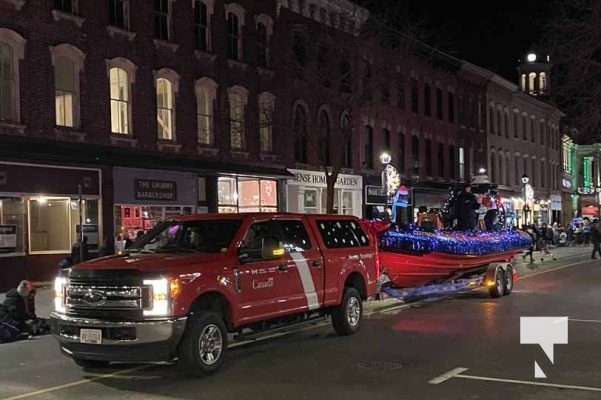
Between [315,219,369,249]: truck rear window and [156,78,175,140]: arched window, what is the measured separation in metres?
12.6

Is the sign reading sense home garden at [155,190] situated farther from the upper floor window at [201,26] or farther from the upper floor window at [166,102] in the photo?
the upper floor window at [201,26]

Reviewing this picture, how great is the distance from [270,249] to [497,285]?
8.71 meters

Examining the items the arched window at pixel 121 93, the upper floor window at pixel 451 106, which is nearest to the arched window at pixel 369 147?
the upper floor window at pixel 451 106

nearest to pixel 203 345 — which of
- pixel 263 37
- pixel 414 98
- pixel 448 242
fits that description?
pixel 448 242

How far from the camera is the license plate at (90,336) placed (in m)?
8.06

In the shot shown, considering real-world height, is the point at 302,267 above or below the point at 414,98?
below

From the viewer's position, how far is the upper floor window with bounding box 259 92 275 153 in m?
27.4

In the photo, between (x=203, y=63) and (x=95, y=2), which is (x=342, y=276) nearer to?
(x=95, y=2)

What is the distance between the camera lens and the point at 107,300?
26.8 ft

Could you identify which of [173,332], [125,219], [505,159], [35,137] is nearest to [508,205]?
[505,159]

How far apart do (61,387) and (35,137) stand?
40.3ft

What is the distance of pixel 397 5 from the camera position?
28234 millimetres

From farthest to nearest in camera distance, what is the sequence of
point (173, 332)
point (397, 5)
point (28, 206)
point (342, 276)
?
point (397, 5), point (28, 206), point (342, 276), point (173, 332)

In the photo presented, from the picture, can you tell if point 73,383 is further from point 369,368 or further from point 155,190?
point 155,190
